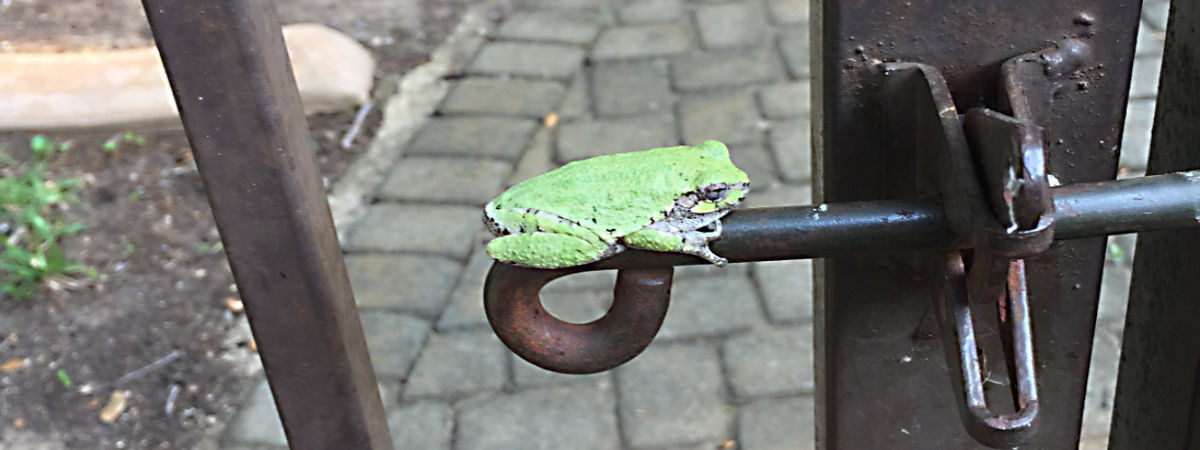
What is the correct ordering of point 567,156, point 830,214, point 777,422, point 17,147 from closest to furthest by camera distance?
point 830,214 < point 777,422 < point 567,156 < point 17,147

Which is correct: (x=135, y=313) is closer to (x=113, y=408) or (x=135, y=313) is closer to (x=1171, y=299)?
(x=113, y=408)

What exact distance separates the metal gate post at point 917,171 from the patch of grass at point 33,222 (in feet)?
7.66

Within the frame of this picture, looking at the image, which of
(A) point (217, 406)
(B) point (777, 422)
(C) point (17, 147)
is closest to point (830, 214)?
(B) point (777, 422)

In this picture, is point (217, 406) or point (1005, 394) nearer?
point (1005, 394)

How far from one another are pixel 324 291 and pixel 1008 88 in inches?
20.1

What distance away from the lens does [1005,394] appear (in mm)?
878

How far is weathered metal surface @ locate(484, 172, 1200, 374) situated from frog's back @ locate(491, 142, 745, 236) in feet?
0.15

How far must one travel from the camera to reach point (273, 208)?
687 millimetres

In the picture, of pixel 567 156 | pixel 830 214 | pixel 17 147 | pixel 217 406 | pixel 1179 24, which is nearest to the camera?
pixel 830 214

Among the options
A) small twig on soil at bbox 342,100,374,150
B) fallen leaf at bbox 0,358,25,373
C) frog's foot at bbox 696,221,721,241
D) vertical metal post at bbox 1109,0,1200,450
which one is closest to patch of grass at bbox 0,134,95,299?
fallen leaf at bbox 0,358,25,373

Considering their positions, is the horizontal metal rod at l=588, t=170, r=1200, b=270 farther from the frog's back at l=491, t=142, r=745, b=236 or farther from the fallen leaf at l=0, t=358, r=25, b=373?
the fallen leaf at l=0, t=358, r=25, b=373

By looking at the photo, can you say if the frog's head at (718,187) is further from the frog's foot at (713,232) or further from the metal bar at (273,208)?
the metal bar at (273,208)

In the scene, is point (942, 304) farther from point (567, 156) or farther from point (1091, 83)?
point (567, 156)

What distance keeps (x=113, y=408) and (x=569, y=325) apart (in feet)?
6.10
